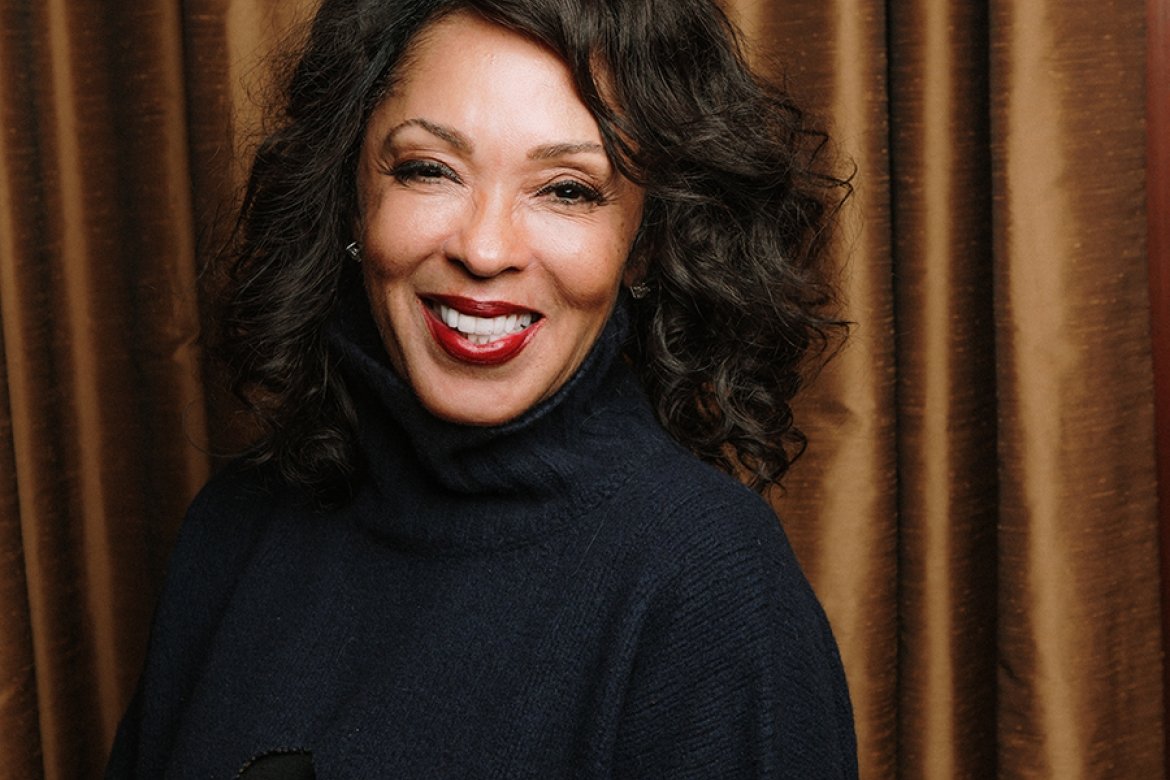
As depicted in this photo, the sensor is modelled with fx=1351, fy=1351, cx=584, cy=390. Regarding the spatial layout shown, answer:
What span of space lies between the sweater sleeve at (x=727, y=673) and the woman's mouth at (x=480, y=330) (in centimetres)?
21

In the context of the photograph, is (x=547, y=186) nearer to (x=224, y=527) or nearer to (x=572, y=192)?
(x=572, y=192)

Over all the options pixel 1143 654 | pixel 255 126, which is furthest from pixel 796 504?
pixel 255 126

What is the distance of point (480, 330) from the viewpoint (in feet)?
3.49

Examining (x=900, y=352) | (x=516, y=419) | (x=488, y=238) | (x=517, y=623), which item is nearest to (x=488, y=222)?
(x=488, y=238)

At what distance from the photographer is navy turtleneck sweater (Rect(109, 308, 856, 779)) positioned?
3.23ft

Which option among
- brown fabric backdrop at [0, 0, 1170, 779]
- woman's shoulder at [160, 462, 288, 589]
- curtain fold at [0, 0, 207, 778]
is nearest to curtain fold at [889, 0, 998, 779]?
brown fabric backdrop at [0, 0, 1170, 779]

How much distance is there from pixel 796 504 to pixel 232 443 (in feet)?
2.22

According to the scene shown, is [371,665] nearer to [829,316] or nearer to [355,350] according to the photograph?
[355,350]

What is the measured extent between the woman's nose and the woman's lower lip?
6 cm

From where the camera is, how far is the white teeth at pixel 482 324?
3.48 feet

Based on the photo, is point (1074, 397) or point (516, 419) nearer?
point (516, 419)

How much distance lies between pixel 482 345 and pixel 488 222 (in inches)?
4.0

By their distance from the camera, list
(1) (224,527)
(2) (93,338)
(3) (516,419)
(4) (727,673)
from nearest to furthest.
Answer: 1. (4) (727,673)
2. (3) (516,419)
3. (1) (224,527)
4. (2) (93,338)

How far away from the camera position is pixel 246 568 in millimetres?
1272
